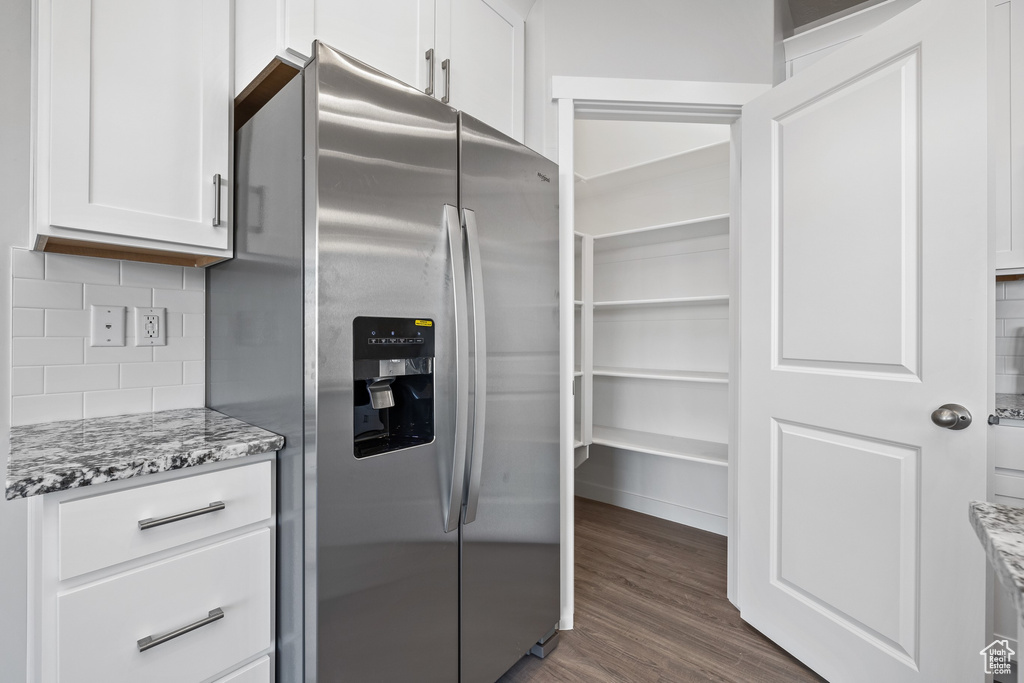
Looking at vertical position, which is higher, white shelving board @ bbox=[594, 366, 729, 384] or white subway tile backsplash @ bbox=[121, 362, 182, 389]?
white subway tile backsplash @ bbox=[121, 362, 182, 389]

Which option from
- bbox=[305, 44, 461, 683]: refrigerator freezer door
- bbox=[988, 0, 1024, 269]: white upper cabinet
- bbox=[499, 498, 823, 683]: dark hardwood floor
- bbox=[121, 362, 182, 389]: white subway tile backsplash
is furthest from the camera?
bbox=[988, 0, 1024, 269]: white upper cabinet

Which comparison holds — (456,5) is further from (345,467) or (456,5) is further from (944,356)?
(944,356)

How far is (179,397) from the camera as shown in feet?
4.90

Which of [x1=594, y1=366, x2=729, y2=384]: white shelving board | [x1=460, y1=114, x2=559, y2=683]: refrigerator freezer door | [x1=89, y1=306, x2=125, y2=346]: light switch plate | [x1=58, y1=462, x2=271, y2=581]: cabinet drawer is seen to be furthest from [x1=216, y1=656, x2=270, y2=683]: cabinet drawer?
[x1=594, y1=366, x2=729, y2=384]: white shelving board

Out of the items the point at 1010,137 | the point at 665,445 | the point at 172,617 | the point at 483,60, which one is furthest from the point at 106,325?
the point at 1010,137

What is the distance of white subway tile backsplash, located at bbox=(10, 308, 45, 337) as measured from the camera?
1227mm

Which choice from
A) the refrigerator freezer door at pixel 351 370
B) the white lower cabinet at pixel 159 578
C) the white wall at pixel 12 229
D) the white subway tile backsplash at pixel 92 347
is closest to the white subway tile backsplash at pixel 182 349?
the white subway tile backsplash at pixel 92 347

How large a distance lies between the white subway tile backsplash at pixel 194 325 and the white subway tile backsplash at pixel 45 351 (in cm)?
26

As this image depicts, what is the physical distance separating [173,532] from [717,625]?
193cm

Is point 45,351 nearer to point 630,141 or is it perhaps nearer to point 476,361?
point 476,361

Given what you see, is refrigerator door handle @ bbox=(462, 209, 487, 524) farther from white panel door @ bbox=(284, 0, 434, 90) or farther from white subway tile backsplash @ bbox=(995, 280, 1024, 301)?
white subway tile backsplash @ bbox=(995, 280, 1024, 301)

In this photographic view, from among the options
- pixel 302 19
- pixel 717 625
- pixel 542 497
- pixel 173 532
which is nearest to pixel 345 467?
pixel 173 532

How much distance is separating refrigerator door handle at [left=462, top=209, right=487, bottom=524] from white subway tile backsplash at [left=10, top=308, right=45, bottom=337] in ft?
3.79

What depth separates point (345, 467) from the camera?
41.3 inches
